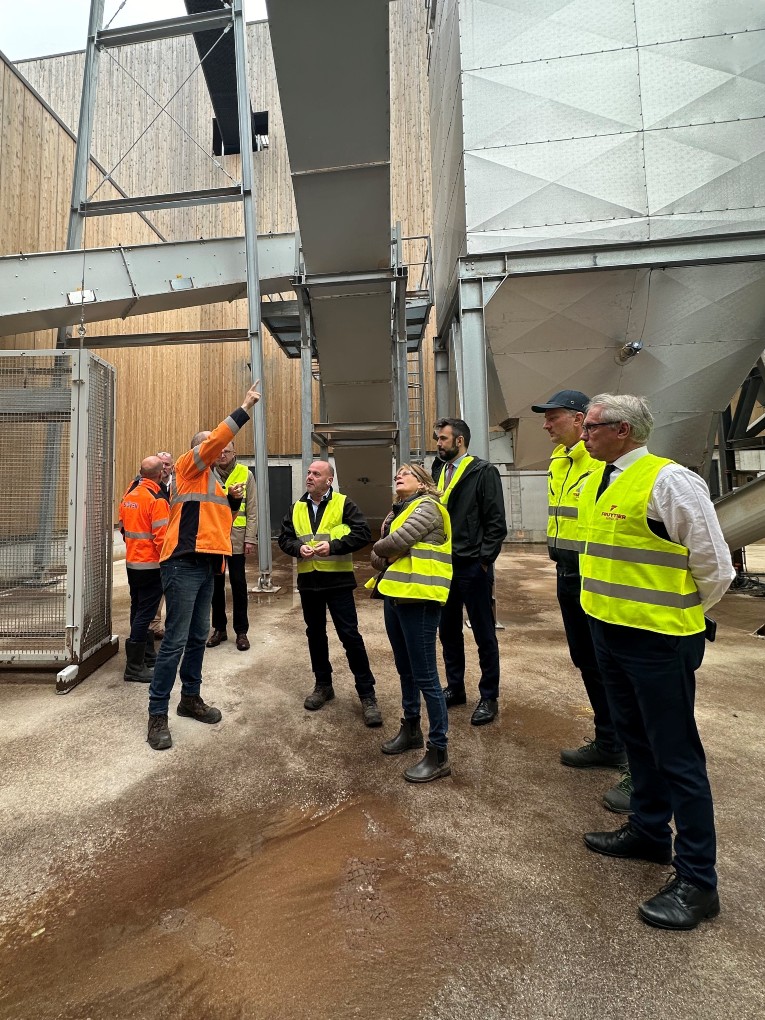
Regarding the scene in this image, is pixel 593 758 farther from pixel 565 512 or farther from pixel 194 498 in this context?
pixel 194 498

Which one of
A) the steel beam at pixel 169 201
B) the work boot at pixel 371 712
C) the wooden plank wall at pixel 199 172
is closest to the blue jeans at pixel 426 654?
the work boot at pixel 371 712

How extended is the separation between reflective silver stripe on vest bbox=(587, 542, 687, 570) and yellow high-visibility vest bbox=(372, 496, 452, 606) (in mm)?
876

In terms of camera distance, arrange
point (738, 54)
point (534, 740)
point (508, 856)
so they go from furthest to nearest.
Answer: point (738, 54)
point (534, 740)
point (508, 856)

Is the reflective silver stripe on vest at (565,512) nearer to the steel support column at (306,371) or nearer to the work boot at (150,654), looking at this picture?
the work boot at (150,654)

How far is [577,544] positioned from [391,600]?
109 centimetres

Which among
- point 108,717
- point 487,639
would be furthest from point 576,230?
point 108,717

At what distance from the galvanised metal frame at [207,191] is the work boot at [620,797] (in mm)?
5688

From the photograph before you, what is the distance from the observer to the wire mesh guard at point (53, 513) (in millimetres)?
3955

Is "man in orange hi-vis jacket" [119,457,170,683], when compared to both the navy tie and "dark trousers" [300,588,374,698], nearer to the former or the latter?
"dark trousers" [300,588,374,698]

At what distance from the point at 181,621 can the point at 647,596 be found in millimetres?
2573

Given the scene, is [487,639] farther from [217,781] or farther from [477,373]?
[477,373]

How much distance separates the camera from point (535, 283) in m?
5.36

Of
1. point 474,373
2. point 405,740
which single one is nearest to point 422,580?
point 405,740

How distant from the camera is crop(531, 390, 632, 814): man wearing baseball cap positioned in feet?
8.82
